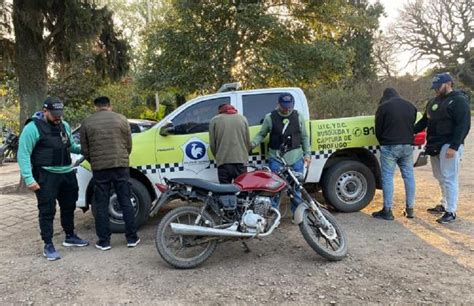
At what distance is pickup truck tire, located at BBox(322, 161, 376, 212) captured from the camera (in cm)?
626

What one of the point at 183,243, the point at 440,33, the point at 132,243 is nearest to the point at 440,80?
the point at 183,243

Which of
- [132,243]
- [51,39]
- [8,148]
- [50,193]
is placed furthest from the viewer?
[8,148]

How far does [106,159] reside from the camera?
4.99 meters

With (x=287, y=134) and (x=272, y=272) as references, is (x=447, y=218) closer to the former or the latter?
(x=287, y=134)

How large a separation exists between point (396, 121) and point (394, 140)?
0.26m

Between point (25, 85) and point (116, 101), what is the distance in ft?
43.7

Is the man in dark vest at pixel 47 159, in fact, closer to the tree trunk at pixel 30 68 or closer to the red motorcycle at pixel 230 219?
the red motorcycle at pixel 230 219

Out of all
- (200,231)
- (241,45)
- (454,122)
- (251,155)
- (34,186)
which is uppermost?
(241,45)

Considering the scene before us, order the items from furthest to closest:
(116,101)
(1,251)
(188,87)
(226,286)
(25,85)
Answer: (116,101)
(188,87)
(25,85)
(1,251)
(226,286)

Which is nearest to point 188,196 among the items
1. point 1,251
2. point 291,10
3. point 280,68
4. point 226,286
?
point 226,286

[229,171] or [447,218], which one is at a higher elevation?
[229,171]

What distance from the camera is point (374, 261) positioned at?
453 cm

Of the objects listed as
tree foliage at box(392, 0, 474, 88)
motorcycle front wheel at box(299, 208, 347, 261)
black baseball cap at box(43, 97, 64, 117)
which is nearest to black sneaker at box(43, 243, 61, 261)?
black baseball cap at box(43, 97, 64, 117)

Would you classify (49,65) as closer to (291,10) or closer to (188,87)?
(188,87)
